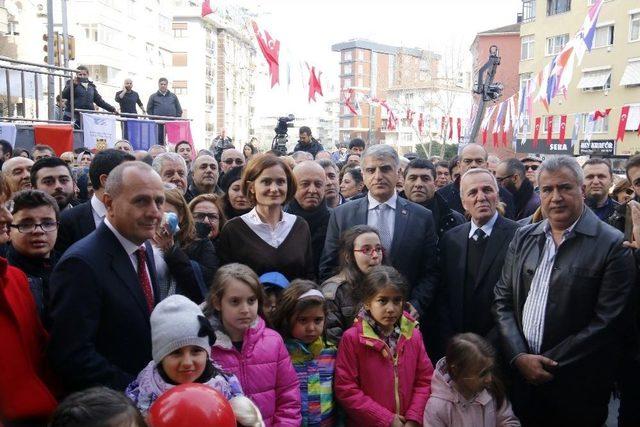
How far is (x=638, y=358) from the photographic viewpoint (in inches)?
133

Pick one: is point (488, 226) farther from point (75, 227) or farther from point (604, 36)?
point (604, 36)

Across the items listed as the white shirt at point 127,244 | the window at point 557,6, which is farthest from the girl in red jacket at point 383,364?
the window at point 557,6

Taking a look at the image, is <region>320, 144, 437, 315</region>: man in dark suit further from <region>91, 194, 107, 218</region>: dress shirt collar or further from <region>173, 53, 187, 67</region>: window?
<region>173, 53, 187, 67</region>: window

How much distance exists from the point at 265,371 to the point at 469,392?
1.24m

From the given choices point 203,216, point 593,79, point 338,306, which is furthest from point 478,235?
point 593,79

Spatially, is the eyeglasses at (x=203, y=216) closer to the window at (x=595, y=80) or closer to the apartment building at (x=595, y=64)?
the apartment building at (x=595, y=64)

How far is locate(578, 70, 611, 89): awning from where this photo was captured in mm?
36281

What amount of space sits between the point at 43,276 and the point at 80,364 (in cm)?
84

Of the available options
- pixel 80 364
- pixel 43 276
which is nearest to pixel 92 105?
pixel 43 276

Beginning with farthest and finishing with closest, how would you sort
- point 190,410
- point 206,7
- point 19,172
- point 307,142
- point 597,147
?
1. point 597,147
2. point 206,7
3. point 307,142
4. point 19,172
5. point 190,410

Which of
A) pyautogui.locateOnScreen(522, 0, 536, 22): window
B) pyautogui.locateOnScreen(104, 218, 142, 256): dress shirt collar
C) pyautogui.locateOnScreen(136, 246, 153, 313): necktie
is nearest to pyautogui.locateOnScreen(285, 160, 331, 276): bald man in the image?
pyautogui.locateOnScreen(136, 246, 153, 313): necktie

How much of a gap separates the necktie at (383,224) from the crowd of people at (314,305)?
0.05 ft

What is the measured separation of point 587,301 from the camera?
3.22 metres

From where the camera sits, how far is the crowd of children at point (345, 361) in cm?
300
